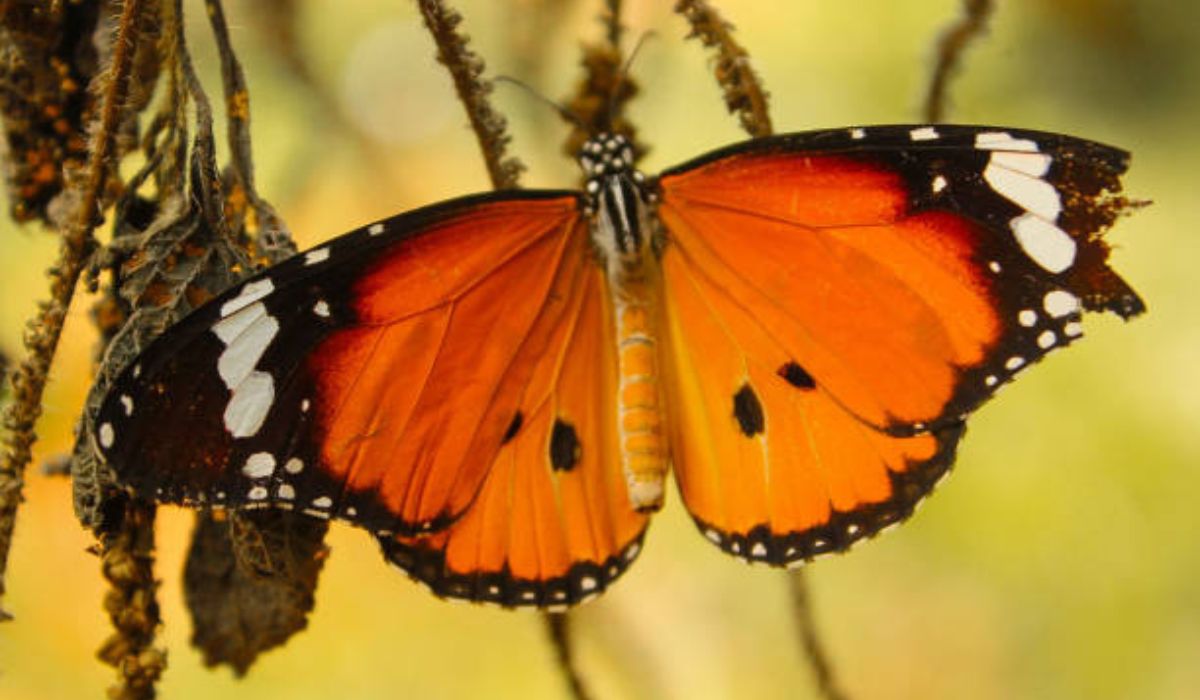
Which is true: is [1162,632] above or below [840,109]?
below

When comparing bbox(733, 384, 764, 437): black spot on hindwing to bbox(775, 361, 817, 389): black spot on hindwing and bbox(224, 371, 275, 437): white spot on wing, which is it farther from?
bbox(224, 371, 275, 437): white spot on wing

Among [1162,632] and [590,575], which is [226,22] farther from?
[1162,632]

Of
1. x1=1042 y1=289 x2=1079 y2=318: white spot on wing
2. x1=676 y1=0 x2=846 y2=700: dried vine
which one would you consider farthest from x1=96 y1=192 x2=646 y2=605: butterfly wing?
x1=1042 y1=289 x2=1079 y2=318: white spot on wing

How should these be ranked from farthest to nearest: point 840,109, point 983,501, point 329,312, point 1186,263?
point 840,109 < point 1186,263 < point 983,501 < point 329,312

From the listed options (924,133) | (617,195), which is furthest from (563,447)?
(924,133)

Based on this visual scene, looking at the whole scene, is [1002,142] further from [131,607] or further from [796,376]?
[131,607]

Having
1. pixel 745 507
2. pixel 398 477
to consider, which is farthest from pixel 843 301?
pixel 398 477

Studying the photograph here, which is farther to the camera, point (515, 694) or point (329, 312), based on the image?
point (515, 694)
